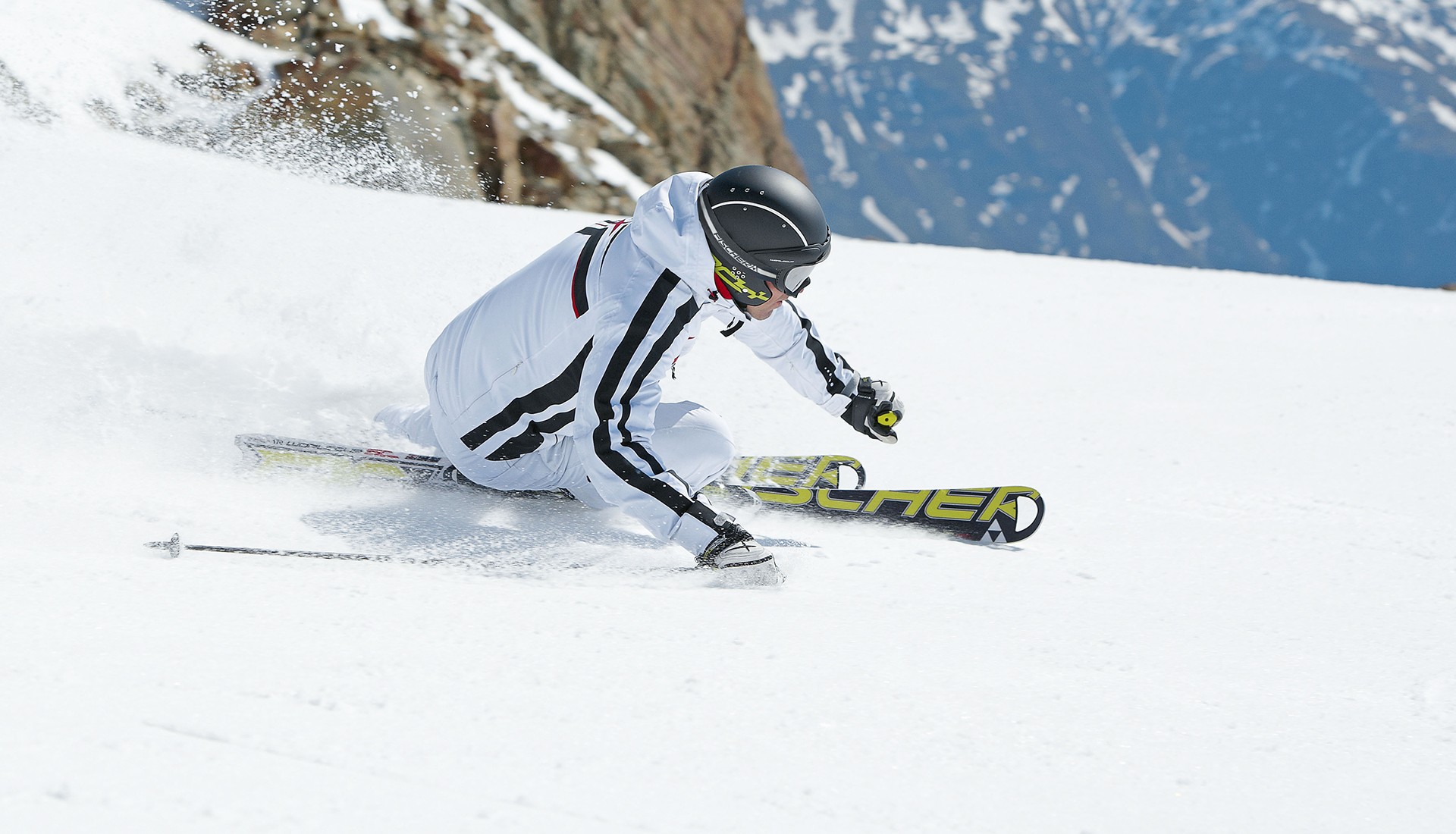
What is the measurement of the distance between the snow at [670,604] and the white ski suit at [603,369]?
7.4 inches

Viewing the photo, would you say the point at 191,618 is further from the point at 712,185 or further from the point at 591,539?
the point at 712,185

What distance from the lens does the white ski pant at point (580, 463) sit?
3.32 m

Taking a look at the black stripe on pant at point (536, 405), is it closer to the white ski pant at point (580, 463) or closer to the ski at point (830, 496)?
the white ski pant at point (580, 463)

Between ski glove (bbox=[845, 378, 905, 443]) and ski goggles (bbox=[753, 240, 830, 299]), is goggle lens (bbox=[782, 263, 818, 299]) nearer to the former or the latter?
ski goggles (bbox=[753, 240, 830, 299])

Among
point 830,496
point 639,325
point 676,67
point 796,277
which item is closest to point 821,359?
point 830,496

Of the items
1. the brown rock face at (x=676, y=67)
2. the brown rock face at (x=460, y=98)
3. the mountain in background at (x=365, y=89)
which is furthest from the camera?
the brown rock face at (x=676, y=67)

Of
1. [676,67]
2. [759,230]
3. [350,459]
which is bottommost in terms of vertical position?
[676,67]

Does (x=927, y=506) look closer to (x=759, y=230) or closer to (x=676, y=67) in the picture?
(x=759, y=230)

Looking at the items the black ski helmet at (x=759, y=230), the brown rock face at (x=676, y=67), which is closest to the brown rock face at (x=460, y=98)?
the brown rock face at (x=676, y=67)

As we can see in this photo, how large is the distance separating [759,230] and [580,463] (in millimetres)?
974

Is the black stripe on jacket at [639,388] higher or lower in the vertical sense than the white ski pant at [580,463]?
higher

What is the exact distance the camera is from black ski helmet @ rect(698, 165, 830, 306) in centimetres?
274

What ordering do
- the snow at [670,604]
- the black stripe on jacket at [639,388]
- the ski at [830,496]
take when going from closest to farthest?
the snow at [670,604], the black stripe on jacket at [639,388], the ski at [830,496]

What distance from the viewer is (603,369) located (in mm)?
2711
